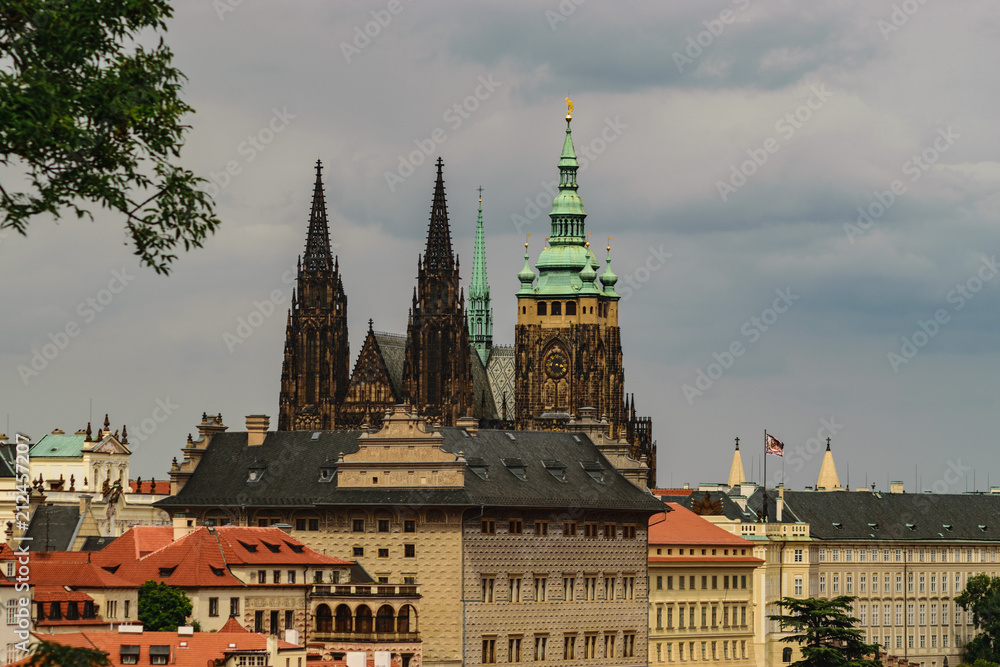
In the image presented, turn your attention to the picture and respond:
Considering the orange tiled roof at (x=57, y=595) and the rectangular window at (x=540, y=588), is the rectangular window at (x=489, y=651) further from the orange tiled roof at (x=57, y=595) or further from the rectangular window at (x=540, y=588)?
the orange tiled roof at (x=57, y=595)

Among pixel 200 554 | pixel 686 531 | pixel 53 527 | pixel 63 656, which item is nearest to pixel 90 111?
pixel 63 656

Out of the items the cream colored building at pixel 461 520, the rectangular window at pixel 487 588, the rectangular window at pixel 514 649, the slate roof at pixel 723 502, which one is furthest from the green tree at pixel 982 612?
the rectangular window at pixel 487 588

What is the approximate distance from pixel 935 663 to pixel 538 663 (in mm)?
71197

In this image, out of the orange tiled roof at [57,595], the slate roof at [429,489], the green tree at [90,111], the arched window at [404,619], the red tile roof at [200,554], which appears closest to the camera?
the green tree at [90,111]

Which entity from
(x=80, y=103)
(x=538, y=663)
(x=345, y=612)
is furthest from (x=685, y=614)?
(x=80, y=103)

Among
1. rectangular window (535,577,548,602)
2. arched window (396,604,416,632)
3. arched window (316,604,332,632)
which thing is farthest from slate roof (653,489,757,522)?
arched window (316,604,332,632)

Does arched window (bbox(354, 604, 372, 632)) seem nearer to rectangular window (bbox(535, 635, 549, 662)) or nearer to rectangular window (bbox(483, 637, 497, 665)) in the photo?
rectangular window (bbox(483, 637, 497, 665))

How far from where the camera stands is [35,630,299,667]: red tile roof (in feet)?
305

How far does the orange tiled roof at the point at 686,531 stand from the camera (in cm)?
15175

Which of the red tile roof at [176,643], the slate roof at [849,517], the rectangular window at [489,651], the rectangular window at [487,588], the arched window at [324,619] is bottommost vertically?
the rectangular window at [489,651]

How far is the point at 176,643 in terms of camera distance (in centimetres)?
9544

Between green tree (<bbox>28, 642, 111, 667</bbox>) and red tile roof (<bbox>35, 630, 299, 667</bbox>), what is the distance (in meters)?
59.1

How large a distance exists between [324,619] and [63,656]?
294 feet

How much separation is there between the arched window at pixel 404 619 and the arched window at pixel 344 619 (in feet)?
9.28
